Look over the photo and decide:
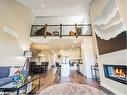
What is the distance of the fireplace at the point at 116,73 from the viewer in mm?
2795

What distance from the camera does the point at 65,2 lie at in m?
5.71

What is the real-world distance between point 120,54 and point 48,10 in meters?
5.64

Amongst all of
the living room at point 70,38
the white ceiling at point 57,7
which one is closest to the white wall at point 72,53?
the living room at point 70,38

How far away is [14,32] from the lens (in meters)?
4.66

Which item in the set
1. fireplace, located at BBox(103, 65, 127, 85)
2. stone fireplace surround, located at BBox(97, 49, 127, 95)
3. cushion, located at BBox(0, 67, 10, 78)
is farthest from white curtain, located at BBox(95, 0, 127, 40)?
cushion, located at BBox(0, 67, 10, 78)

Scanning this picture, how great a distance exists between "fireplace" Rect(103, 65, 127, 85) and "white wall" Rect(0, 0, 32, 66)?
3.98 metres

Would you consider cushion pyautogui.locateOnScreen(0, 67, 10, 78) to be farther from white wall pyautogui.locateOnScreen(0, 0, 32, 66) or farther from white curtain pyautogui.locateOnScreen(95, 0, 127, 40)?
white curtain pyautogui.locateOnScreen(95, 0, 127, 40)

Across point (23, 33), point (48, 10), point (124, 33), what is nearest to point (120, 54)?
point (124, 33)

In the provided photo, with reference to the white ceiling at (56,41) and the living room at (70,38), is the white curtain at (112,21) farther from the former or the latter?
the white ceiling at (56,41)

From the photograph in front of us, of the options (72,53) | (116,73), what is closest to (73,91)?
(116,73)

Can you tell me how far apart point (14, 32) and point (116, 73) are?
4600 millimetres

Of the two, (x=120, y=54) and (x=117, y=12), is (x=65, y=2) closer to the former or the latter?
(x=117, y=12)

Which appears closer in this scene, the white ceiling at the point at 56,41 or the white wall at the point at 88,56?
the white wall at the point at 88,56

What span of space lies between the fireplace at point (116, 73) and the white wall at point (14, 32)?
3.98 metres
